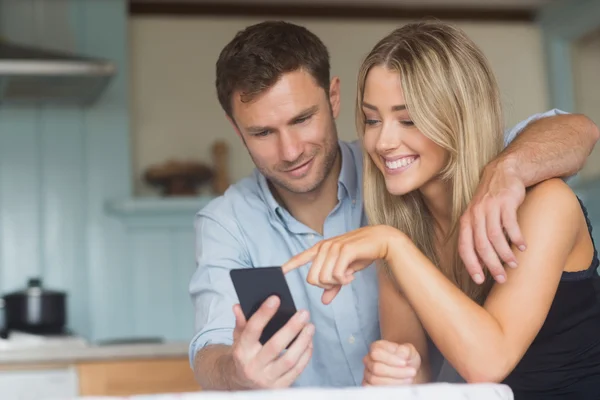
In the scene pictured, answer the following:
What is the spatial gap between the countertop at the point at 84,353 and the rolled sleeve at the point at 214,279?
53.9 inches

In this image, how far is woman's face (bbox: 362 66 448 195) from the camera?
5.48 feet

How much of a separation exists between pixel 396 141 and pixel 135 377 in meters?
2.02

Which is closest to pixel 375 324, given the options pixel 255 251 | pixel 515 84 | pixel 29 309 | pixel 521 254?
pixel 255 251

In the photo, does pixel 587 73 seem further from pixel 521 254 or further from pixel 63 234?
pixel 521 254

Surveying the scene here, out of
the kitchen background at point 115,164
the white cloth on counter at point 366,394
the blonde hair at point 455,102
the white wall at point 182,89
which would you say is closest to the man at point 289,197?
the blonde hair at point 455,102

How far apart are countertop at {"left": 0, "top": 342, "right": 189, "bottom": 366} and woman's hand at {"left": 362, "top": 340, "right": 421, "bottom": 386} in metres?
1.98

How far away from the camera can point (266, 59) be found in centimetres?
203

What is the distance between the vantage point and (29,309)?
3.59 meters

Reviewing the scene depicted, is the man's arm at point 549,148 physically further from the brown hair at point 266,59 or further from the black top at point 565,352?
the brown hair at point 266,59

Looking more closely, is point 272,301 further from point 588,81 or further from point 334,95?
point 588,81

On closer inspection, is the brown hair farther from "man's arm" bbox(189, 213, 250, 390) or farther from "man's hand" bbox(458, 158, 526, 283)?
"man's hand" bbox(458, 158, 526, 283)

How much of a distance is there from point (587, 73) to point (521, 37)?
41cm

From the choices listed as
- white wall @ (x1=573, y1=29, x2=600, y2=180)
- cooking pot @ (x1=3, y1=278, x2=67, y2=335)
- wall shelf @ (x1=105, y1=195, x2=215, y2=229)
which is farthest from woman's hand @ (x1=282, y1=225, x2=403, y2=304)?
white wall @ (x1=573, y1=29, x2=600, y2=180)

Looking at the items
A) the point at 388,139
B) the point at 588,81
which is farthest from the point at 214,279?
the point at 588,81
